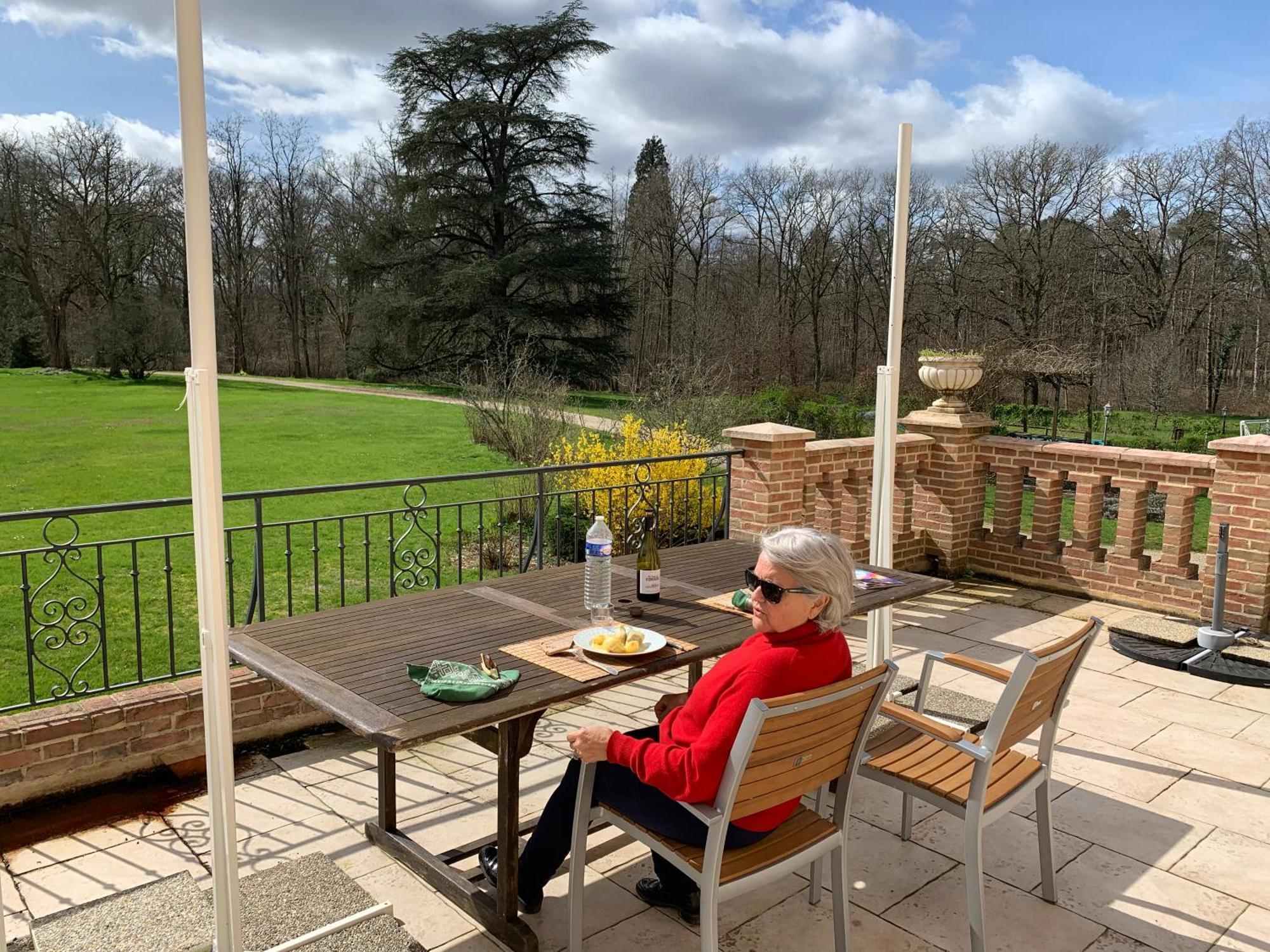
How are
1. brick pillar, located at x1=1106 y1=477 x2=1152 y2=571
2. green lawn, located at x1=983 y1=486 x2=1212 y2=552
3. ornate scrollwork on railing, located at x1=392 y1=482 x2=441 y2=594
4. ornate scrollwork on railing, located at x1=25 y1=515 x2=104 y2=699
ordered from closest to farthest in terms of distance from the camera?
ornate scrollwork on railing, located at x1=25 y1=515 x2=104 y2=699, brick pillar, located at x1=1106 y1=477 x2=1152 y2=571, ornate scrollwork on railing, located at x1=392 y1=482 x2=441 y2=594, green lawn, located at x1=983 y1=486 x2=1212 y2=552

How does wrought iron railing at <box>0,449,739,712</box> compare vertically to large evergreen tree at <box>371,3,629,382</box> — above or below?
below

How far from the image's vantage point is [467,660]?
8.93ft

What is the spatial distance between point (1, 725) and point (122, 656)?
2.31m

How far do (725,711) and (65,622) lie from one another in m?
5.85

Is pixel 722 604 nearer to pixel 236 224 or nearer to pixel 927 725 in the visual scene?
pixel 927 725

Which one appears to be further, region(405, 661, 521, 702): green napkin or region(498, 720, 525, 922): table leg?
region(498, 720, 525, 922): table leg

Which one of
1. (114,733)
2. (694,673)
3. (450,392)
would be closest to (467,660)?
(694,673)

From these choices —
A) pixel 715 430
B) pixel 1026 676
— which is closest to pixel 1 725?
pixel 1026 676

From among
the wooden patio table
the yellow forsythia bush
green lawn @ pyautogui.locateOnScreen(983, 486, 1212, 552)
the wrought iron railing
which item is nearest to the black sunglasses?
the wooden patio table

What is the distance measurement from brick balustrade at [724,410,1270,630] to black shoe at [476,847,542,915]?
328 centimetres

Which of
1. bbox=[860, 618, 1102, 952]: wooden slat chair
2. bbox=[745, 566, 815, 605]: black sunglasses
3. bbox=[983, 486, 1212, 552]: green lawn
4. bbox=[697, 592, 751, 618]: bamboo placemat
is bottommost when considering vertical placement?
bbox=[983, 486, 1212, 552]: green lawn

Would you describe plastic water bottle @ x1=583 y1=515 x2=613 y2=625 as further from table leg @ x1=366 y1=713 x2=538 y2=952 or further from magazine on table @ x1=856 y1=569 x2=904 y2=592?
magazine on table @ x1=856 y1=569 x2=904 y2=592

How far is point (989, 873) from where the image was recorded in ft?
10.3

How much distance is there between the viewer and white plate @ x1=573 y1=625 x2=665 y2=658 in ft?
8.86
